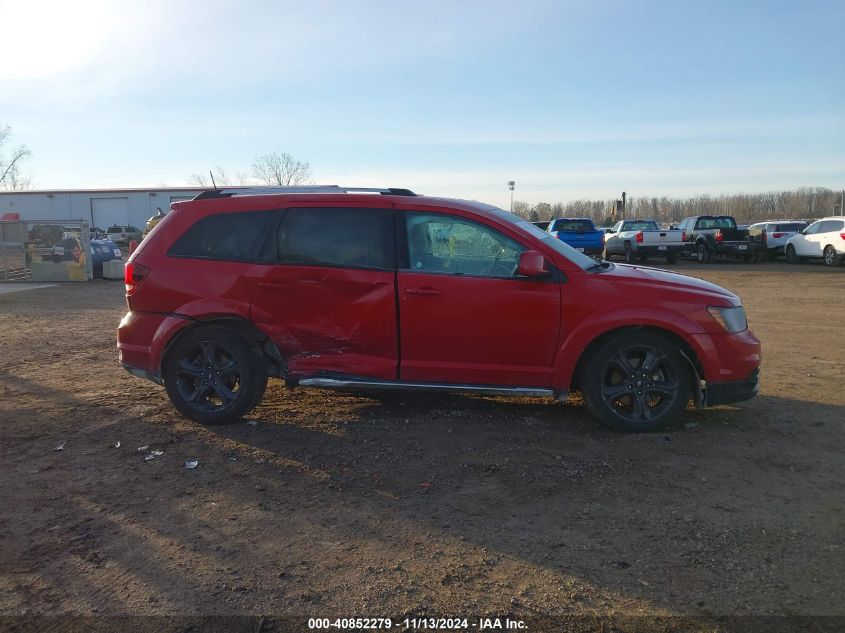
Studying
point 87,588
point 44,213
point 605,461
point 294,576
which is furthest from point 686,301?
point 44,213

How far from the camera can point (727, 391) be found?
17.0ft

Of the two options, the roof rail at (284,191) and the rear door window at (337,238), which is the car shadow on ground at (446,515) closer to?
the rear door window at (337,238)

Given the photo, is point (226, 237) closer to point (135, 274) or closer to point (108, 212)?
point (135, 274)

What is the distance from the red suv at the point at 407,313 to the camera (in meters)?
5.18

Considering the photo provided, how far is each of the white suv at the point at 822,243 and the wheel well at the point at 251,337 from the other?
913 inches

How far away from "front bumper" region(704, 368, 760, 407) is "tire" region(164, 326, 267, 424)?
139 inches

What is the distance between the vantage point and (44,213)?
49844 mm

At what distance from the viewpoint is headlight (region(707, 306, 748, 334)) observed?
5.17 m

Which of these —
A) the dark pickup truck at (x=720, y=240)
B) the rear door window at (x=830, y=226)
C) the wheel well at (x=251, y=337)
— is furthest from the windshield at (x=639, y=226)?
the wheel well at (x=251, y=337)

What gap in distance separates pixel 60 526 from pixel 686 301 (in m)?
4.47

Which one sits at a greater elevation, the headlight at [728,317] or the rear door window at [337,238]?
the rear door window at [337,238]

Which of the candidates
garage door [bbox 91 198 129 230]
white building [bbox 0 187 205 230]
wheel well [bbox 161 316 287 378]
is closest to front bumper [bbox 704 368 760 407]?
wheel well [bbox 161 316 287 378]

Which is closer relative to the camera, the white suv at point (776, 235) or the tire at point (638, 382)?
the tire at point (638, 382)

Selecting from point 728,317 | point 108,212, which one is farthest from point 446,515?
point 108,212
